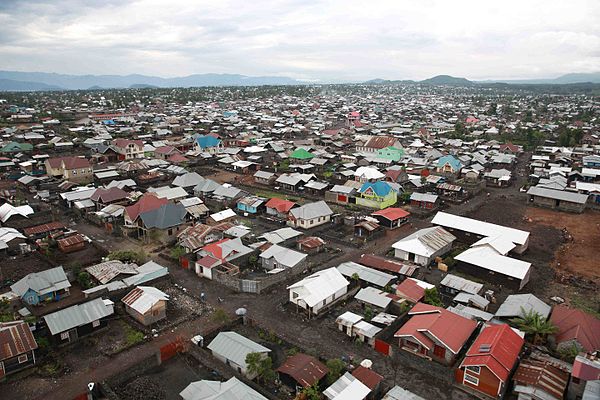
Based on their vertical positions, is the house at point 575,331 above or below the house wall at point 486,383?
above

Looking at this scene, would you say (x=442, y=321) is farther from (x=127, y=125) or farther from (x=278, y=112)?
(x=278, y=112)

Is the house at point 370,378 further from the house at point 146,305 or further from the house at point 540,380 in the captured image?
the house at point 146,305

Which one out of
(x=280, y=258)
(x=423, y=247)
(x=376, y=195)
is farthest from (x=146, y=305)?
(x=376, y=195)

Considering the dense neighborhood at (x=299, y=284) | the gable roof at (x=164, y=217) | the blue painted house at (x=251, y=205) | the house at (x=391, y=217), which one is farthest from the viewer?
the blue painted house at (x=251, y=205)

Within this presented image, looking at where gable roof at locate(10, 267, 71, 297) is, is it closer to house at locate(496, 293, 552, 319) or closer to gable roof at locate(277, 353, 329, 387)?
gable roof at locate(277, 353, 329, 387)

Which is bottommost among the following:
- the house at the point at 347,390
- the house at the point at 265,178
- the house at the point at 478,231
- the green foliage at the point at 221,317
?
the green foliage at the point at 221,317

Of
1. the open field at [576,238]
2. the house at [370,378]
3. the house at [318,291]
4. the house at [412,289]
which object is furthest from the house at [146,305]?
the open field at [576,238]

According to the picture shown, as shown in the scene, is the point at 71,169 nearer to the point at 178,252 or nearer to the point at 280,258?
the point at 178,252
